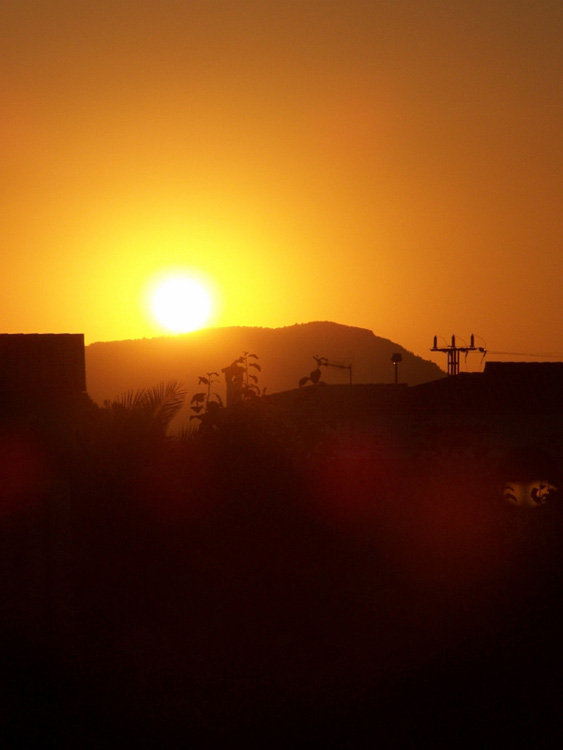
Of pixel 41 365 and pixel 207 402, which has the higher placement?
pixel 41 365

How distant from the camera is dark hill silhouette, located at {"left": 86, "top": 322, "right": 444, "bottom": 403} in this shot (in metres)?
89.6

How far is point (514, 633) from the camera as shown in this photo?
13.2 meters

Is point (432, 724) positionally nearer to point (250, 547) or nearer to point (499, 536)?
point (250, 547)

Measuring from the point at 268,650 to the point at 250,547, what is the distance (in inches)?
99.6

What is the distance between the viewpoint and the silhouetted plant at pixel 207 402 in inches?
630

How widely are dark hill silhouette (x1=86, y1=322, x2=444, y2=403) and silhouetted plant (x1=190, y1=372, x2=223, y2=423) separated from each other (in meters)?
40.0

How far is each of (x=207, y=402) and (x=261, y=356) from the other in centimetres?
9119

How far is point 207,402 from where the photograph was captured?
646 inches

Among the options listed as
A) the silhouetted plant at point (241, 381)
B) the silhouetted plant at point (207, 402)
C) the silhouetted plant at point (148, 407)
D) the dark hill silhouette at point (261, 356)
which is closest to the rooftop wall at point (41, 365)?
the silhouetted plant at point (148, 407)

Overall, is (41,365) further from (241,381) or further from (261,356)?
(261,356)

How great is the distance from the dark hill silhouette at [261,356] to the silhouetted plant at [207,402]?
3999 centimetres

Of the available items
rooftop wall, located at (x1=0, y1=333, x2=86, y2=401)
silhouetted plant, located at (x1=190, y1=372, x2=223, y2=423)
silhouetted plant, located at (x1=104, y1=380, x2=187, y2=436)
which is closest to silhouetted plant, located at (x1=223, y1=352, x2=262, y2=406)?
silhouetted plant, located at (x1=190, y1=372, x2=223, y2=423)

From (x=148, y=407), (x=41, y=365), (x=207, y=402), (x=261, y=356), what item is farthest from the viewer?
(x=261, y=356)

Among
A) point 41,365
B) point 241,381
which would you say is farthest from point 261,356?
point 41,365
